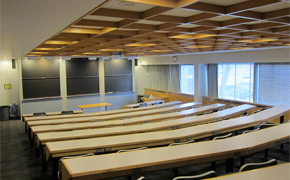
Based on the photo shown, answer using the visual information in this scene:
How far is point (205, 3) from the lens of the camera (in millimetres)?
2312

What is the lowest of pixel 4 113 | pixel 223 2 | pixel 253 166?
pixel 4 113

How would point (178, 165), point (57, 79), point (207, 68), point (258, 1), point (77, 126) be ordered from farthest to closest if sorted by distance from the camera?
point (57, 79) < point (207, 68) < point (77, 126) < point (178, 165) < point (258, 1)

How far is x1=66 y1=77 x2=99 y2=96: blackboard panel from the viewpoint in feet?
37.4

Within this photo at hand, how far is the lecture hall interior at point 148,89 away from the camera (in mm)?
2484

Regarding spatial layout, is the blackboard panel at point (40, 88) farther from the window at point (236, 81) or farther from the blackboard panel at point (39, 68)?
the window at point (236, 81)

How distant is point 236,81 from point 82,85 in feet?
24.4

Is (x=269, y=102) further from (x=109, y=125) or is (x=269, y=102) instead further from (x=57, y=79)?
(x=57, y=79)

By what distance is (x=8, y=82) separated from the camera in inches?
434

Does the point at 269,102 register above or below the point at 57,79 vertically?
below

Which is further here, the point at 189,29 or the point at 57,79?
the point at 57,79

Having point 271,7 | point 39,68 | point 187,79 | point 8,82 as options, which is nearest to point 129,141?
point 271,7

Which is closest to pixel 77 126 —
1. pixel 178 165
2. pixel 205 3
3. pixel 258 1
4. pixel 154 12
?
pixel 178 165

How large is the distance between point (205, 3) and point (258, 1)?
50 centimetres

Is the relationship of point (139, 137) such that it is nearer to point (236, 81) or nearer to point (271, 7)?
point (271, 7)
